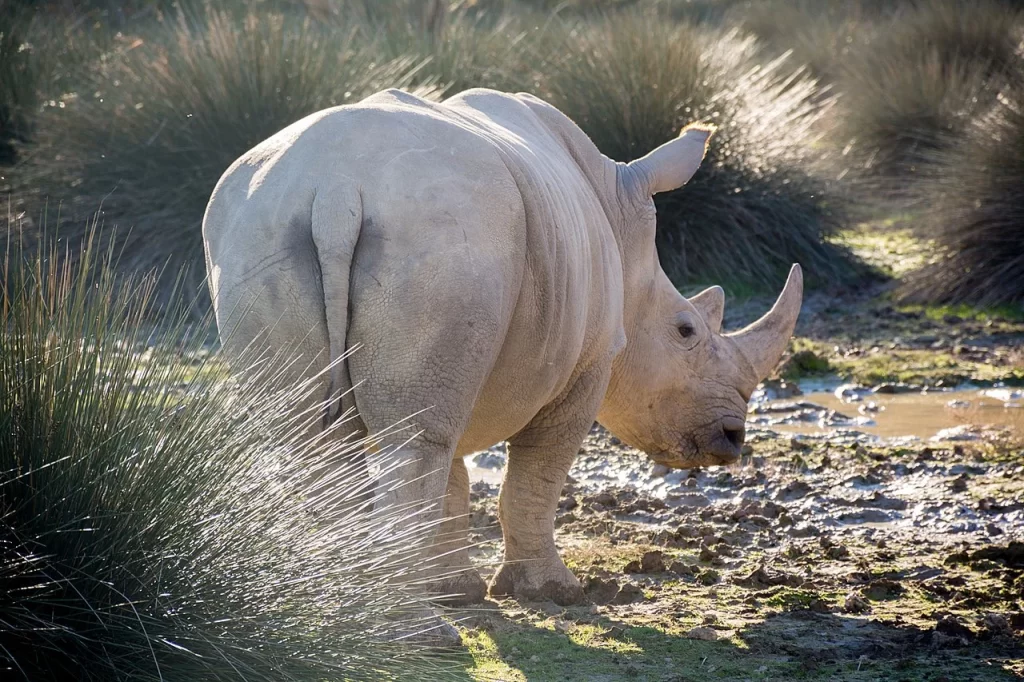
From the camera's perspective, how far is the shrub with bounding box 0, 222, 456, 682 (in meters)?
3.00

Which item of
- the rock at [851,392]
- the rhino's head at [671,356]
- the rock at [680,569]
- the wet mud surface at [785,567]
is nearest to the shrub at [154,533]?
the wet mud surface at [785,567]

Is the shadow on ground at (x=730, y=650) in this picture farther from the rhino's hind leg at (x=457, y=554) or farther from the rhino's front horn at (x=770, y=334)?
the rhino's front horn at (x=770, y=334)

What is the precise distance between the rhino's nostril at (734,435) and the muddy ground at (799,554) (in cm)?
42

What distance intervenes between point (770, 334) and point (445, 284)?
7.99 ft

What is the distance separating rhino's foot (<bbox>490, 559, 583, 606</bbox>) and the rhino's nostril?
1.02 meters

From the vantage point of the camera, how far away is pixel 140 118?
1105cm

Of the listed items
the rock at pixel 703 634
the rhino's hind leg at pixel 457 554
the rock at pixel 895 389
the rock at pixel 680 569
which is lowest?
the rock at pixel 895 389

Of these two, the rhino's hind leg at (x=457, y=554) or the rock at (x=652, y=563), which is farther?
the rock at (x=652, y=563)

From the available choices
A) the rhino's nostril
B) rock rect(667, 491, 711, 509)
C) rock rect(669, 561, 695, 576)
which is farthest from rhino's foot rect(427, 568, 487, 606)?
rock rect(667, 491, 711, 509)

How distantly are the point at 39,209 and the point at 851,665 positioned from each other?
8.07 meters

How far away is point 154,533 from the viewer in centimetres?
313

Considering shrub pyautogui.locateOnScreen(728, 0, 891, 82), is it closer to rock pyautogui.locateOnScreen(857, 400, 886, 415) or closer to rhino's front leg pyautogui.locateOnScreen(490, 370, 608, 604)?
rock pyautogui.locateOnScreen(857, 400, 886, 415)

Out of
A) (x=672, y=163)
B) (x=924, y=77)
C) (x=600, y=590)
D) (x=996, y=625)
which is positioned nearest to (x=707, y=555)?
(x=600, y=590)

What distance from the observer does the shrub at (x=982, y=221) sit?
35.7 ft
